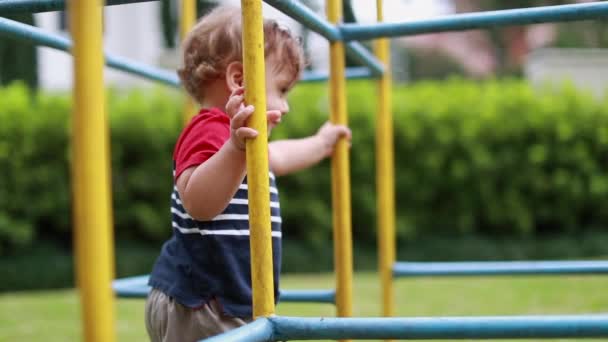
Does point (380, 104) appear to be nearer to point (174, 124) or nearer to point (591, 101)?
point (174, 124)

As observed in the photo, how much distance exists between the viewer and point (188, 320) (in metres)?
1.37

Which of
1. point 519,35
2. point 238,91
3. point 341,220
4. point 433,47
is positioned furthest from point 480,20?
point 433,47

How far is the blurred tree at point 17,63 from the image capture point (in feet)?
17.8

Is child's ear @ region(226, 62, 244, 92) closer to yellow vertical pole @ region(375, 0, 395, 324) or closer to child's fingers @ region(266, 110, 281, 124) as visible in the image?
child's fingers @ region(266, 110, 281, 124)

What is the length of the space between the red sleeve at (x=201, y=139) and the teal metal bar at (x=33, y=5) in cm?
22

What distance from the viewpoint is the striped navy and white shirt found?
1356mm

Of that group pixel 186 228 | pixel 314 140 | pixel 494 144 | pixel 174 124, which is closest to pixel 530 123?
pixel 494 144

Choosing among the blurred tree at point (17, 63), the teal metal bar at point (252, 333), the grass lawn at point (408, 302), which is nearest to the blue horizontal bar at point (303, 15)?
the teal metal bar at point (252, 333)

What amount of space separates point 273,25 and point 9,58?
456 centimetres

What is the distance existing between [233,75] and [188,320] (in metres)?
0.42

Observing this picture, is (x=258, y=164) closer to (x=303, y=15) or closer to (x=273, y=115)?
(x=273, y=115)

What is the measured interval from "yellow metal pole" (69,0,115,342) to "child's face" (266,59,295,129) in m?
0.66

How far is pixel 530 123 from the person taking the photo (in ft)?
19.6

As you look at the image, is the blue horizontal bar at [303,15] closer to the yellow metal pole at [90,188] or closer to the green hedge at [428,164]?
the yellow metal pole at [90,188]
